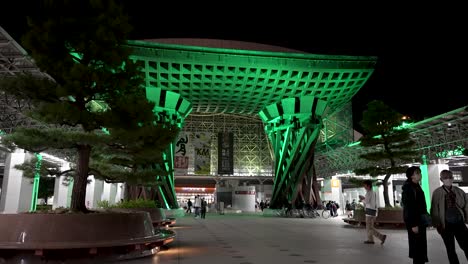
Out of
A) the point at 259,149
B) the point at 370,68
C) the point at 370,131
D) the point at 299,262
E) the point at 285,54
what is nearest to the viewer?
the point at 299,262

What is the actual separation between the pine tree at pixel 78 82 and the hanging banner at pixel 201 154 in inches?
1399

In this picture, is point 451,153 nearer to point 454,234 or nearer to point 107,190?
point 454,234

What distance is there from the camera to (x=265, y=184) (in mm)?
58312

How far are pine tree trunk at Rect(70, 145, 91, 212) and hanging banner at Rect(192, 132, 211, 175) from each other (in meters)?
35.5

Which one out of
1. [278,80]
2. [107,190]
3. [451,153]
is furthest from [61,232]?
[107,190]

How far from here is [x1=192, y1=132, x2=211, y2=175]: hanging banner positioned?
44.4 metres

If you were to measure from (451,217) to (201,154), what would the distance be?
40.0 m

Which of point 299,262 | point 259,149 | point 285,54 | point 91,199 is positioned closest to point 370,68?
point 285,54

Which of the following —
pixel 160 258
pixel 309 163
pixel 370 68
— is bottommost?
pixel 160 258

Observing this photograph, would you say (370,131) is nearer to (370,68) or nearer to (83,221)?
(83,221)

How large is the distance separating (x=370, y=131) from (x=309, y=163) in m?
14.7

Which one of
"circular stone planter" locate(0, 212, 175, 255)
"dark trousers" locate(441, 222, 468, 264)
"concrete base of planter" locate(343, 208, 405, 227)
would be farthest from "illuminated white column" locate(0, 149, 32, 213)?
"dark trousers" locate(441, 222, 468, 264)

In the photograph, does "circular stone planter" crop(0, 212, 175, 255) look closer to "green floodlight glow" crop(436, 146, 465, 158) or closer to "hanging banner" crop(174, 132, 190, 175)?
"green floodlight glow" crop(436, 146, 465, 158)

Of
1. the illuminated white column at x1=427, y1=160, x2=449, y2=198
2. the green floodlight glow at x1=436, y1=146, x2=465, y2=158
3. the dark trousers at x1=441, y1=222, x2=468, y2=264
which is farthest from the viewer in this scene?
the illuminated white column at x1=427, y1=160, x2=449, y2=198
